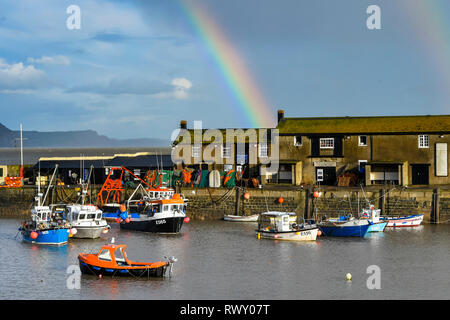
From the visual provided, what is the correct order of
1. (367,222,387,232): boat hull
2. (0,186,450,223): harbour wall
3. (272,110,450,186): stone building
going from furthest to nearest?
(272,110,450,186): stone building → (0,186,450,223): harbour wall → (367,222,387,232): boat hull

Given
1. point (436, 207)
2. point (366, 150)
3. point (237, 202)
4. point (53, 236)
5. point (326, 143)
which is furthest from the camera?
point (326, 143)

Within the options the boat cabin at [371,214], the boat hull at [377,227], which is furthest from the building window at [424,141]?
the boat hull at [377,227]

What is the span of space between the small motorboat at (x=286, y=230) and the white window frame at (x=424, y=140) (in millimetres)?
21621

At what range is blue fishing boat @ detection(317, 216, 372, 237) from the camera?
2199 inches

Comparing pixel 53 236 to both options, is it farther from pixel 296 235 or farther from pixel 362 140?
pixel 362 140

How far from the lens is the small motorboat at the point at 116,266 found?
3847 centimetres

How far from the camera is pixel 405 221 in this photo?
200 ft

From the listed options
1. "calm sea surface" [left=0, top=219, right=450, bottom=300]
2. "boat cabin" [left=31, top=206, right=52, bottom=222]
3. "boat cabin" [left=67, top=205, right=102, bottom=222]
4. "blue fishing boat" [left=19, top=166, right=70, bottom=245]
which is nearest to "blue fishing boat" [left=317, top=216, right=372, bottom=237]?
"calm sea surface" [left=0, top=219, right=450, bottom=300]

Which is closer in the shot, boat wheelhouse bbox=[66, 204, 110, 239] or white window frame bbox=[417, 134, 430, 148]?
boat wheelhouse bbox=[66, 204, 110, 239]

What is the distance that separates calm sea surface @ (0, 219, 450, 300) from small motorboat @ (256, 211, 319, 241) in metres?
0.72

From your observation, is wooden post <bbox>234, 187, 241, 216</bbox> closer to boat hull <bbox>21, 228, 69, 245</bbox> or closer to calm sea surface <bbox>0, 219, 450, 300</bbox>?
calm sea surface <bbox>0, 219, 450, 300</bbox>

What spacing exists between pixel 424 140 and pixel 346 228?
18.9 meters

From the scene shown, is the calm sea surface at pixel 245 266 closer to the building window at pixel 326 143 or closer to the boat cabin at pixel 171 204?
the boat cabin at pixel 171 204

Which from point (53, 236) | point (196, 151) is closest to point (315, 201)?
point (196, 151)
